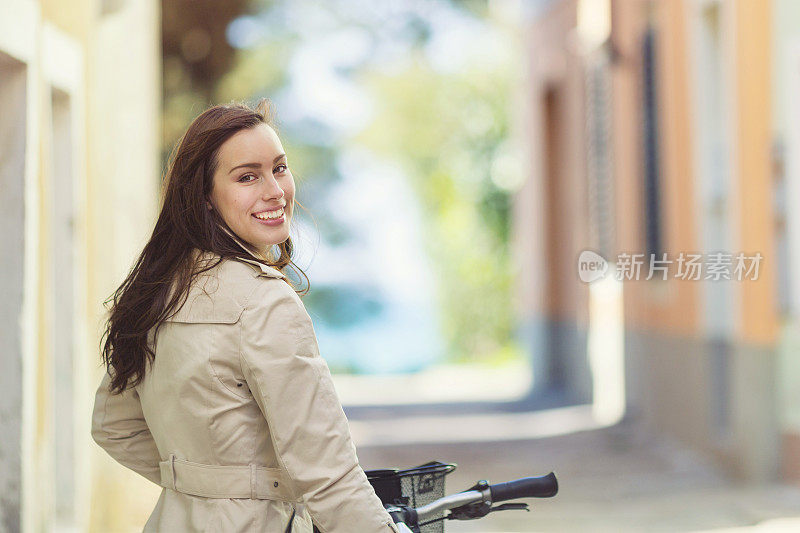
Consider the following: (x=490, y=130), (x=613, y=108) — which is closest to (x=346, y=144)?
(x=490, y=130)

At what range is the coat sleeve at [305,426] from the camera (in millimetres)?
1954

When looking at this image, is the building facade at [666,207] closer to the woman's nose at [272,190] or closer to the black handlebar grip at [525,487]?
the black handlebar grip at [525,487]

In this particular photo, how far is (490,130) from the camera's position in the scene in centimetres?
3231

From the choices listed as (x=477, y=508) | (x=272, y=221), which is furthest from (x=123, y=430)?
(x=477, y=508)

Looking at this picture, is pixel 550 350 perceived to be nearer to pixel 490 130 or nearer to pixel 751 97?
pixel 751 97

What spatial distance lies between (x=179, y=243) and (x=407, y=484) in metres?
0.68

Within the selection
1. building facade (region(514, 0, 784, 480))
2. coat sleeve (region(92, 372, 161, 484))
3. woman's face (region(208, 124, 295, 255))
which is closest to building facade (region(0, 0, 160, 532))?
coat sleeve (region(92, 372, 161, 484))

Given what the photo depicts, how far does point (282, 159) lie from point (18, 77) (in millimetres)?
2339

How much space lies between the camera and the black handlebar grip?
2.35m

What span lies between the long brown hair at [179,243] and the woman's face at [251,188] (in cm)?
2

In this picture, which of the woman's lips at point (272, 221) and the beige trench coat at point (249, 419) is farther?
the woman's lips at point (272, 221)

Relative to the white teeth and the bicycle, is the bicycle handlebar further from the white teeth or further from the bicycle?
the white teeth

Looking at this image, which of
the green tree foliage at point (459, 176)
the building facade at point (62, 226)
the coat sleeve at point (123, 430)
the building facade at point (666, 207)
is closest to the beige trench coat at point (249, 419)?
the coat sleeve at point (123, 430)

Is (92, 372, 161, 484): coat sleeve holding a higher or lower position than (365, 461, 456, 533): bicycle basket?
higher
